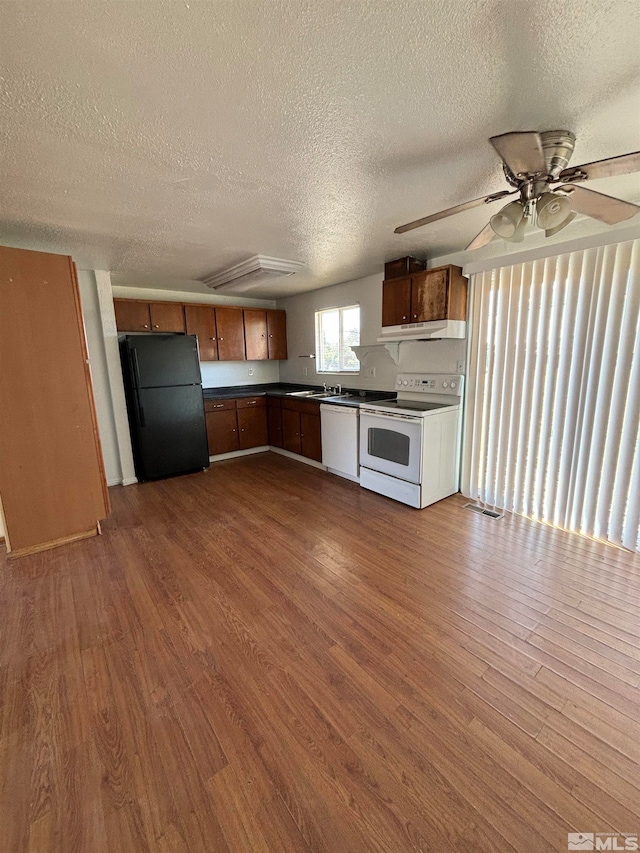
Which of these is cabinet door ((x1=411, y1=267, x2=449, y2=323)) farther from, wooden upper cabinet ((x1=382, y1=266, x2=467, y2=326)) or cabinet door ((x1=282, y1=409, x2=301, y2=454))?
cabinet door ((x1=282, y1=409, x2=301, y2=454))

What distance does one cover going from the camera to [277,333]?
219 inches

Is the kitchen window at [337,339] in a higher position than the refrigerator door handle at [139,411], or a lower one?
higher

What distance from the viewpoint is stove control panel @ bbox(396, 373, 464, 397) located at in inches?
136

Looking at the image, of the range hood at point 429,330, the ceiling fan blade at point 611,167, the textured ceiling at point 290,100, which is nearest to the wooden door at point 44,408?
the textured ceiling at point 290,100

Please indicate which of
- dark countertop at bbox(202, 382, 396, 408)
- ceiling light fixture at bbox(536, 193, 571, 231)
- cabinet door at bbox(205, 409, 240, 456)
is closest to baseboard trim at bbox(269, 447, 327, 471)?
cabinet door at bbox(205, 409, 240, 456)

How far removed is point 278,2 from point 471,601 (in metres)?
2.66

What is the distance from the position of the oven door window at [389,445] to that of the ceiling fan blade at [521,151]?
2.17 meters

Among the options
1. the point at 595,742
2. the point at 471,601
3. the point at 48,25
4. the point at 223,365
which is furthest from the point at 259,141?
the point at 223,365

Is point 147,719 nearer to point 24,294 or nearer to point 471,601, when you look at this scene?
point 471,601

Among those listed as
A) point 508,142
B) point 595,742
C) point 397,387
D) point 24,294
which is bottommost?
point 595,742

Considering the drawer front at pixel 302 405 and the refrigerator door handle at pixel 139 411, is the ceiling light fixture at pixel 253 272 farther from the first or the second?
the refrigerator door handle at pixel 139 411

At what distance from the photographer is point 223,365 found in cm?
536

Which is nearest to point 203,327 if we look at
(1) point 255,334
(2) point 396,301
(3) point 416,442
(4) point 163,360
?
(1) point 255,334

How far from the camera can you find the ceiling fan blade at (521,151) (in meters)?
1.17
